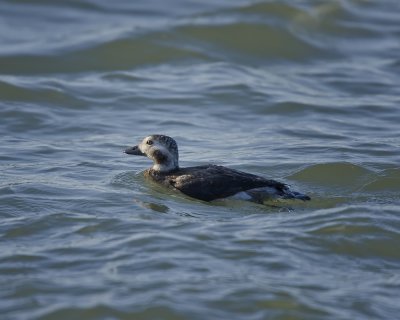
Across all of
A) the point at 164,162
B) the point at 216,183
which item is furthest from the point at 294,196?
the point at 164,162

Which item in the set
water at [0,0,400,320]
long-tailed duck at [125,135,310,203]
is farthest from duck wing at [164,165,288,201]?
water at [0,0,400,320]

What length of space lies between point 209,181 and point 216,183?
3.7 inches

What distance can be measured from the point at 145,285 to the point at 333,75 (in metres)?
11.0

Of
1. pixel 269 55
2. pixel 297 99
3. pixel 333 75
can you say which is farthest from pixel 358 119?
pixel 269 55

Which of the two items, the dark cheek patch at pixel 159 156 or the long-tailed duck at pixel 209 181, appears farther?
the dark cheek patch at pixel 159 156

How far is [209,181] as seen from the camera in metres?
11.9

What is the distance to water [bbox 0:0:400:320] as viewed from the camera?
30.3ft

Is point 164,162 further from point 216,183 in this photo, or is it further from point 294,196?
point 294,196

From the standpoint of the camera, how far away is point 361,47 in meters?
21.7

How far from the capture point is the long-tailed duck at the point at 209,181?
38.4 feet

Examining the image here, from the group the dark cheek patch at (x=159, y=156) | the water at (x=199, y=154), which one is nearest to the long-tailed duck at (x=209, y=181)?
the dark cheek patch at (x=159, y=156)

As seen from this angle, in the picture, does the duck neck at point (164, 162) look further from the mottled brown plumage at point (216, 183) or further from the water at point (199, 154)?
the mottled brown plumage at point (216, 183)

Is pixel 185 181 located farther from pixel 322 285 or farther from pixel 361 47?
pixel 361 47

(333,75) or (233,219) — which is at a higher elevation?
(333,75)
